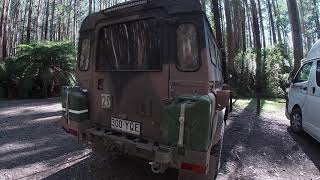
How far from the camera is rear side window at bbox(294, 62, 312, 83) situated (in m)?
8.73

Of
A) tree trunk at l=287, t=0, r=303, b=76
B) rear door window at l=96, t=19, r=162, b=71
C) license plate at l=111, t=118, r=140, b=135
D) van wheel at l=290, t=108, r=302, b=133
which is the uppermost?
tree trunk at l=287, t=0, r=303, b=76

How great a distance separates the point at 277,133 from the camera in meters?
9.57

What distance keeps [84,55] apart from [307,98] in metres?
5.44

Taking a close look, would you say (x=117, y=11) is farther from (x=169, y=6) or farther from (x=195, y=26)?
(x=195, y=26)

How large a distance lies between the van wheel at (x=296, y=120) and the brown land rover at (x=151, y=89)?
15.2 feet

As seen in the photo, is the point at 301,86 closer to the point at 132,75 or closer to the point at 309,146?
the point at 309,146

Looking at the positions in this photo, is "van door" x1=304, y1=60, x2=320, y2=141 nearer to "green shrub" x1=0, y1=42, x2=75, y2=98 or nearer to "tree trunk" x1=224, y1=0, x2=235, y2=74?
"green shrub" x1=0, y1=42, x2=75, y2=98

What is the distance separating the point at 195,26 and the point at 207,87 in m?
0.82

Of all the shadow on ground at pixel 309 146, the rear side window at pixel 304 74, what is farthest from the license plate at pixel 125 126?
the rear side window at pixel 304 74

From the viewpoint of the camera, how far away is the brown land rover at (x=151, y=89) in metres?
4.15

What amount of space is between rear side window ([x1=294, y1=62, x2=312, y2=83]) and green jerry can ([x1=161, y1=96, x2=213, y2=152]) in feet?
18.3

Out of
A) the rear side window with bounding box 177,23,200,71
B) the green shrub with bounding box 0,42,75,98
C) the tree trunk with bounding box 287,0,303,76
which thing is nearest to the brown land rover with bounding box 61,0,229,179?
the rear side window with bounding box 177,23,200,71

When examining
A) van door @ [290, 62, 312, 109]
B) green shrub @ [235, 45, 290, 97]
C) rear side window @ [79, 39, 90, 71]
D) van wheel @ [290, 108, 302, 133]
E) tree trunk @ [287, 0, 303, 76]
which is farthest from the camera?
green shrub @ [235, 45, 290, 97]

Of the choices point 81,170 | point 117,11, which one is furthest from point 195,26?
point 81,170
